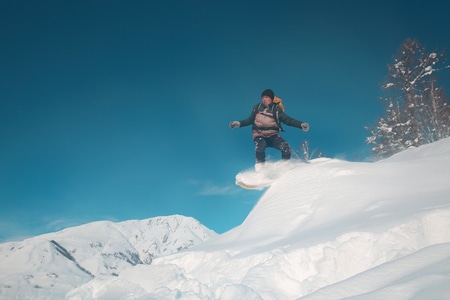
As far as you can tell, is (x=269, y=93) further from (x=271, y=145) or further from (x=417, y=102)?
(x=417, y=102)

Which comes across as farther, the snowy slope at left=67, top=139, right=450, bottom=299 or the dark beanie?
the dark beanie

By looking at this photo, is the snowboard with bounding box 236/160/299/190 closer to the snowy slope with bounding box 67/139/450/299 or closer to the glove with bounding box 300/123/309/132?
the glove with bounding box 300/123/309/132

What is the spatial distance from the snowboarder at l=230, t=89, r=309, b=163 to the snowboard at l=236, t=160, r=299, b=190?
0.19 metres

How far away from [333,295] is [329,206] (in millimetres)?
3173

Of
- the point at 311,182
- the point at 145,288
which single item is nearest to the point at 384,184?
the point at 311,182

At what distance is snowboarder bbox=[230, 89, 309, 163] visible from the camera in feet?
26.4

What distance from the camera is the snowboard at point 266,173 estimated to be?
26.3 feet

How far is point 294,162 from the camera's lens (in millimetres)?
8188

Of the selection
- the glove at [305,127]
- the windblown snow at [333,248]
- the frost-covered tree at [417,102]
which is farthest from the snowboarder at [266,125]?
the frost-covered tree at [417,102]

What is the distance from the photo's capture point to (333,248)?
3535 mm

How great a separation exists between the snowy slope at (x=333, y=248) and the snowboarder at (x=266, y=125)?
6.46 feet

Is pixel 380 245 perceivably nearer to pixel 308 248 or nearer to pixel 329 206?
pixel 308 248

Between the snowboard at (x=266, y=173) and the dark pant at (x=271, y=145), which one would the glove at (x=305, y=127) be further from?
the snowboard at (x=266, y=173)

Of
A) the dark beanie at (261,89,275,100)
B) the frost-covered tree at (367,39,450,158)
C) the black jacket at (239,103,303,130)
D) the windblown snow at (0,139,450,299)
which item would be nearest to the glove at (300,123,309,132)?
the black jacket at (239,103,303,130)
